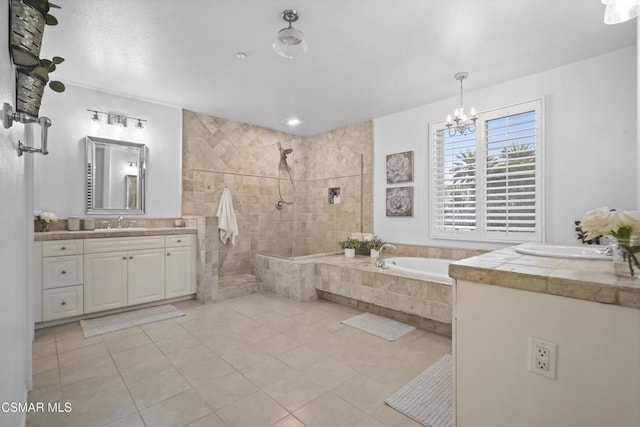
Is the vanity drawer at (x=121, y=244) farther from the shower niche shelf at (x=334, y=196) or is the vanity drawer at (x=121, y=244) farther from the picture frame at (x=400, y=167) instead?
the picture frame at (x=400, y=167)

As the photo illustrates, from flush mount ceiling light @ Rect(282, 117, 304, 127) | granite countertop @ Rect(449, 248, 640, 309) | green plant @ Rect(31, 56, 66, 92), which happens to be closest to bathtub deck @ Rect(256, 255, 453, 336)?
granite countertop @ Rect(449, 248, 640, 309)

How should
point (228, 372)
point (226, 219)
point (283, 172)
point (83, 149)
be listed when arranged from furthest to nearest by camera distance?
point (283, 172) < point (226, 219) < point (83, 149) < point (228, 372)

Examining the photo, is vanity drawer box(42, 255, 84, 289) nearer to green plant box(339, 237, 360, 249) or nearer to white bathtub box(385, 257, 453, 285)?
green plant box(339, 237, 360, 249)

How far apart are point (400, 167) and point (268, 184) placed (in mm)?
2275

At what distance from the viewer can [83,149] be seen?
141 inches

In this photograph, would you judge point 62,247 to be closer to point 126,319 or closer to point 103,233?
point 103,233

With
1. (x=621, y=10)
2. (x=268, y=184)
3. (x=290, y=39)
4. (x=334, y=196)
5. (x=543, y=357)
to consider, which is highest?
(x=290, y=39)

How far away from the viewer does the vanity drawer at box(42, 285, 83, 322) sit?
9.79 feet

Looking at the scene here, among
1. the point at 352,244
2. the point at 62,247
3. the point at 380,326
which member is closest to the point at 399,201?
the point at 352,244

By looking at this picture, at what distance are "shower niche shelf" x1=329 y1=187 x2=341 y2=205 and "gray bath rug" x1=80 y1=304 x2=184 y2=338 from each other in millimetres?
2918

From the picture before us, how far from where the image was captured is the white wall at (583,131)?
2.74 m

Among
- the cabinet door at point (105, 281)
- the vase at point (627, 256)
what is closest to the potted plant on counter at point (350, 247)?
the cabinet door at point (105, 281)

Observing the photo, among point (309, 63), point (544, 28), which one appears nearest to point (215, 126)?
point (309, 63)

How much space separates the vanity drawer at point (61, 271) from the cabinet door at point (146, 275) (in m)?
0.47
